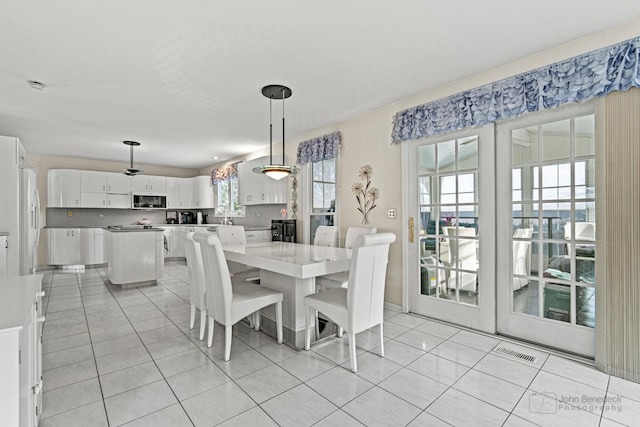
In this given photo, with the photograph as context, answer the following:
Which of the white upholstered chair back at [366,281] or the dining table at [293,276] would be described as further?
the dining table at [293,276]

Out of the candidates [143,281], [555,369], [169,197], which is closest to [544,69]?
[555,369]

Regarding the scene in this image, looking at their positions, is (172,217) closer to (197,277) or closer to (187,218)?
(187,218)

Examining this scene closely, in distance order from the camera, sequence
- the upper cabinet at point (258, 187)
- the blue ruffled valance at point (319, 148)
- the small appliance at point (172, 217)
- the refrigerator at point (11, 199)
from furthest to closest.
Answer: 1. the small appliance at point (172, 217)
2. the upper cabinet at point (258, 187)
3. the blue ruffled valance at point (319, 148)
4. the refrigerator at point (11, 199)

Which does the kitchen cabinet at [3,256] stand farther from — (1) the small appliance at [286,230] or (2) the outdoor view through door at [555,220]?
(2) the outdoor view through door at [555,220]

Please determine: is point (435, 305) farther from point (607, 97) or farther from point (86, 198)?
point (86, 198)

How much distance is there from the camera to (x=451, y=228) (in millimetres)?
3232

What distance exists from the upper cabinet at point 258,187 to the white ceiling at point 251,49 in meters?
1.52

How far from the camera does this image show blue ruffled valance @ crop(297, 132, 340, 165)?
14.3 feet

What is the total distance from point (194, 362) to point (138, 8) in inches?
99.7

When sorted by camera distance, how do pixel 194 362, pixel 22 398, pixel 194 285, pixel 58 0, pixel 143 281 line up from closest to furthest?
1. pixel 22 398
2. pixel 58 0
3. pixel 194 362
4. pixel 194 285
5. pixel 143 281

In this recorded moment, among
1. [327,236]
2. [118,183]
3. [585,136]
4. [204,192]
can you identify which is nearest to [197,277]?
[327,236]

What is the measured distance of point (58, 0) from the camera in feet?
6.24

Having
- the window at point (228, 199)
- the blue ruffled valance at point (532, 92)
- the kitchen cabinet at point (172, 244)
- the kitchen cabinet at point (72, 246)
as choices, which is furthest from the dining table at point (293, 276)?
the kitchen cabinet at point (72, 246)

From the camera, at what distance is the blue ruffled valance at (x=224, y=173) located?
6849mm
